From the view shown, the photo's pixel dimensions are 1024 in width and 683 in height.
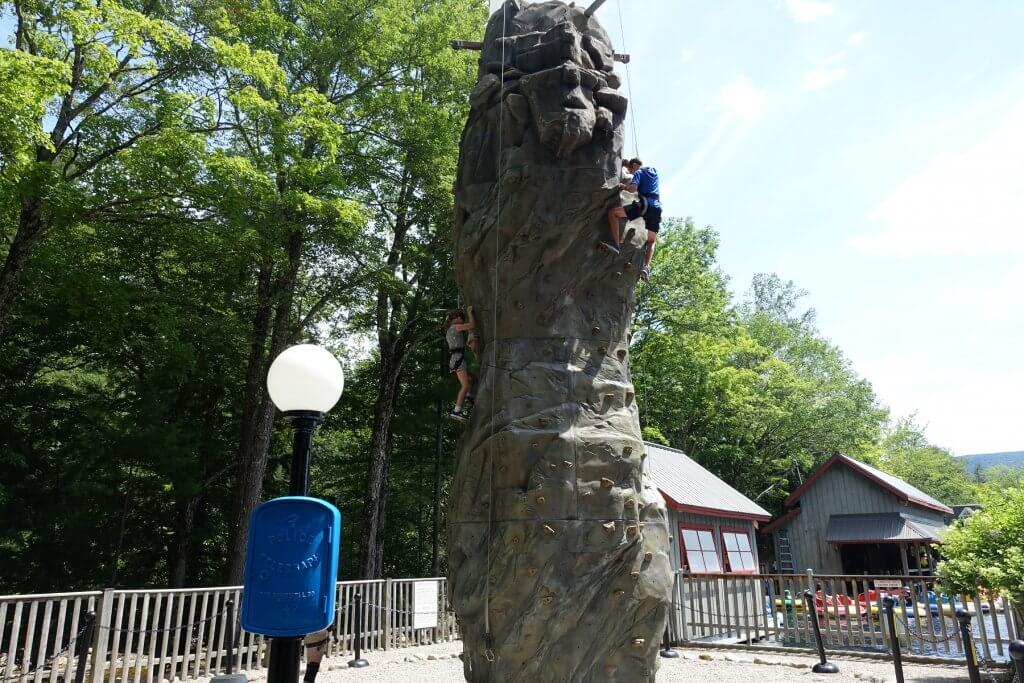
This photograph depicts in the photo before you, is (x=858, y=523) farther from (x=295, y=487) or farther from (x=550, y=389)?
(x=295, y=487)

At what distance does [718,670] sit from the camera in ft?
36.4

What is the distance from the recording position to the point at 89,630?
7.58 metres

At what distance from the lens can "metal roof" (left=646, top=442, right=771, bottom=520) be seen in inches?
615

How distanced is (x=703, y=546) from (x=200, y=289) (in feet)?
46.7

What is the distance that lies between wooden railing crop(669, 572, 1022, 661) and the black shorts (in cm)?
767

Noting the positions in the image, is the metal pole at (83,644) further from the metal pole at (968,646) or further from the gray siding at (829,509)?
the gray siding at (829,509)

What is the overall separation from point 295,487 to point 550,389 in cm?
276

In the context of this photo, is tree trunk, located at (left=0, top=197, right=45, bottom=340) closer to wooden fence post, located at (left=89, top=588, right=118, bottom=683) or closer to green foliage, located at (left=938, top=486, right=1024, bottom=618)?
wooden fence post, located at (left=89, top=588, right=118, bottom=683)

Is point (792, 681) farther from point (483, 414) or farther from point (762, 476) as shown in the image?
point (762, 476)

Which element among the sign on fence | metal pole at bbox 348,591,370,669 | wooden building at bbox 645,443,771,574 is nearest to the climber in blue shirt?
wooden building at bbox 645,443,771,574

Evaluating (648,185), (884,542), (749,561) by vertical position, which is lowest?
(749,561)

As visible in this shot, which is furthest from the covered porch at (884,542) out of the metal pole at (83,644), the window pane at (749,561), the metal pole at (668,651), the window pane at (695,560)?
the metal pole at (83,644)

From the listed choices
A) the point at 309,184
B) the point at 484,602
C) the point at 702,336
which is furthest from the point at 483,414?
the point at 702,336

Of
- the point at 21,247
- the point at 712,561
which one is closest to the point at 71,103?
the point at 21,247
